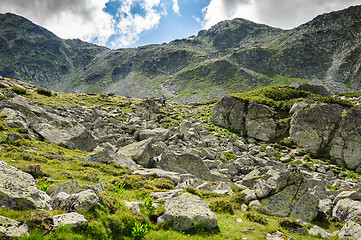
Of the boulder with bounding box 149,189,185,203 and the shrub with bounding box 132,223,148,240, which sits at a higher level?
the shrub with bounding box 132,223,148,240

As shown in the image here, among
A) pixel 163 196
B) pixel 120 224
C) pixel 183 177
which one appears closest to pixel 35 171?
pixel 120 224

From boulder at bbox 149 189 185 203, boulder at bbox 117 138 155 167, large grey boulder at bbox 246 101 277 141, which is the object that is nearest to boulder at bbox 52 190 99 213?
boulder at bbox 149 189 185 203

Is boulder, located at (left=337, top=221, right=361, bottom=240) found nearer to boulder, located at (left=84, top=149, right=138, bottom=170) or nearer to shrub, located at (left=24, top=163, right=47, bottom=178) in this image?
boulder, located at (left=84, top=149, right=138, bottom=170)

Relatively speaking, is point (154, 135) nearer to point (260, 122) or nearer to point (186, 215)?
point (186, 215)

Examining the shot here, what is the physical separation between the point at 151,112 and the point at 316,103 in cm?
3981

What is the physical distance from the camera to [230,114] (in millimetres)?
48250

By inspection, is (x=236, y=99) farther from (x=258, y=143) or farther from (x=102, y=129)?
(x=102, y=129)

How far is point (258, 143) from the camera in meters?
40.7

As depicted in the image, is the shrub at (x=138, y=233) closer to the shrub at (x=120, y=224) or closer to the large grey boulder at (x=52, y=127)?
the shrub at (x=120, y=224)

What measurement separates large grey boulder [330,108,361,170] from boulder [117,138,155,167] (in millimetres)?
33612

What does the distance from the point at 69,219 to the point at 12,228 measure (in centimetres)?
164

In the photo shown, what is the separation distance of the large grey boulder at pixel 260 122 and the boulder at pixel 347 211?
27.1 meters

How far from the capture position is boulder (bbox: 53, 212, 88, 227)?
6.59 meters

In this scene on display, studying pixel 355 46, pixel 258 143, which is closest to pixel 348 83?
pixel 355 46
